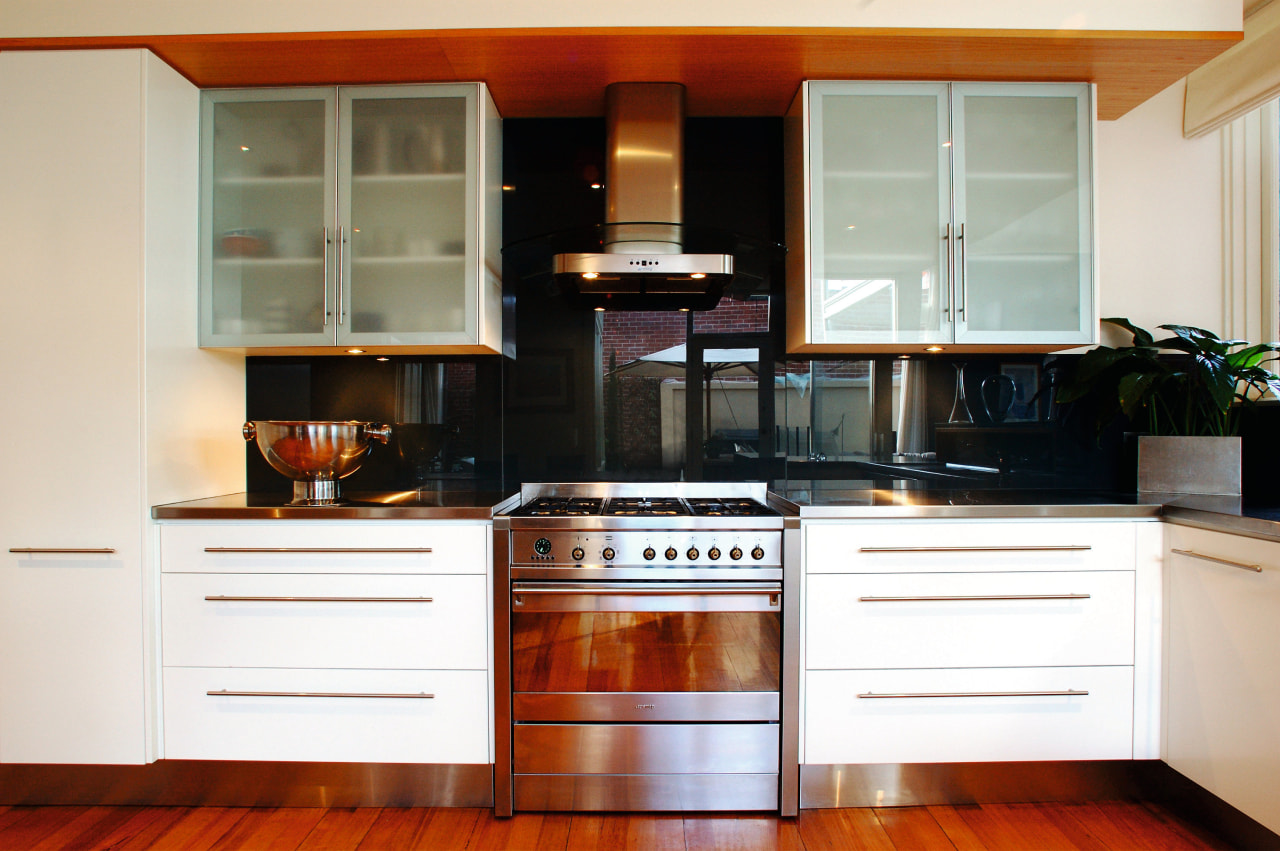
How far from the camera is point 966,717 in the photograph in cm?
183

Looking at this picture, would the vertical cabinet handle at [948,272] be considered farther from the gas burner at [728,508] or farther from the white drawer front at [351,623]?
the white drawer front at [351,623]

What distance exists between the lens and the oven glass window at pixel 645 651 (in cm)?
180

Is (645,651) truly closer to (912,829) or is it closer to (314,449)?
(912,829)

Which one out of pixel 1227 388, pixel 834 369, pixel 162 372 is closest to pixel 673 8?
pixel 834 369

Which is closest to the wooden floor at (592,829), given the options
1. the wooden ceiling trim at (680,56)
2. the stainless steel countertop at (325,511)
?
the stainless steel countertop at (325,511)

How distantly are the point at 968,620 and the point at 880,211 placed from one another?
4.30 feet

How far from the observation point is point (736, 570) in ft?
5.92

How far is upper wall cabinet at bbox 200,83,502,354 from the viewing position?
2.08 meters

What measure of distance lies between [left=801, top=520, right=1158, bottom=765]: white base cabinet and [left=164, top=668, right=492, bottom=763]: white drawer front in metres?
1.00

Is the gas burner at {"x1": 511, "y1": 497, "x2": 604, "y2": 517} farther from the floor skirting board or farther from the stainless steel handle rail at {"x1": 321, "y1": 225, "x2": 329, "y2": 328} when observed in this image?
the stainless steel handle rail at {"x1": 321, "y1": 225, "x2": 329, "y2": 328}

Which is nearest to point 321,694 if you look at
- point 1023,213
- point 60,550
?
point 60,550

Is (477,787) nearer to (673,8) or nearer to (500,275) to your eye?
(500,275)

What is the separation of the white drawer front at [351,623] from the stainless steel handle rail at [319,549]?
2.8 inches

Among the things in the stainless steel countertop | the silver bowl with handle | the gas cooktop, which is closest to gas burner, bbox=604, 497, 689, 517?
the gas cooktop
